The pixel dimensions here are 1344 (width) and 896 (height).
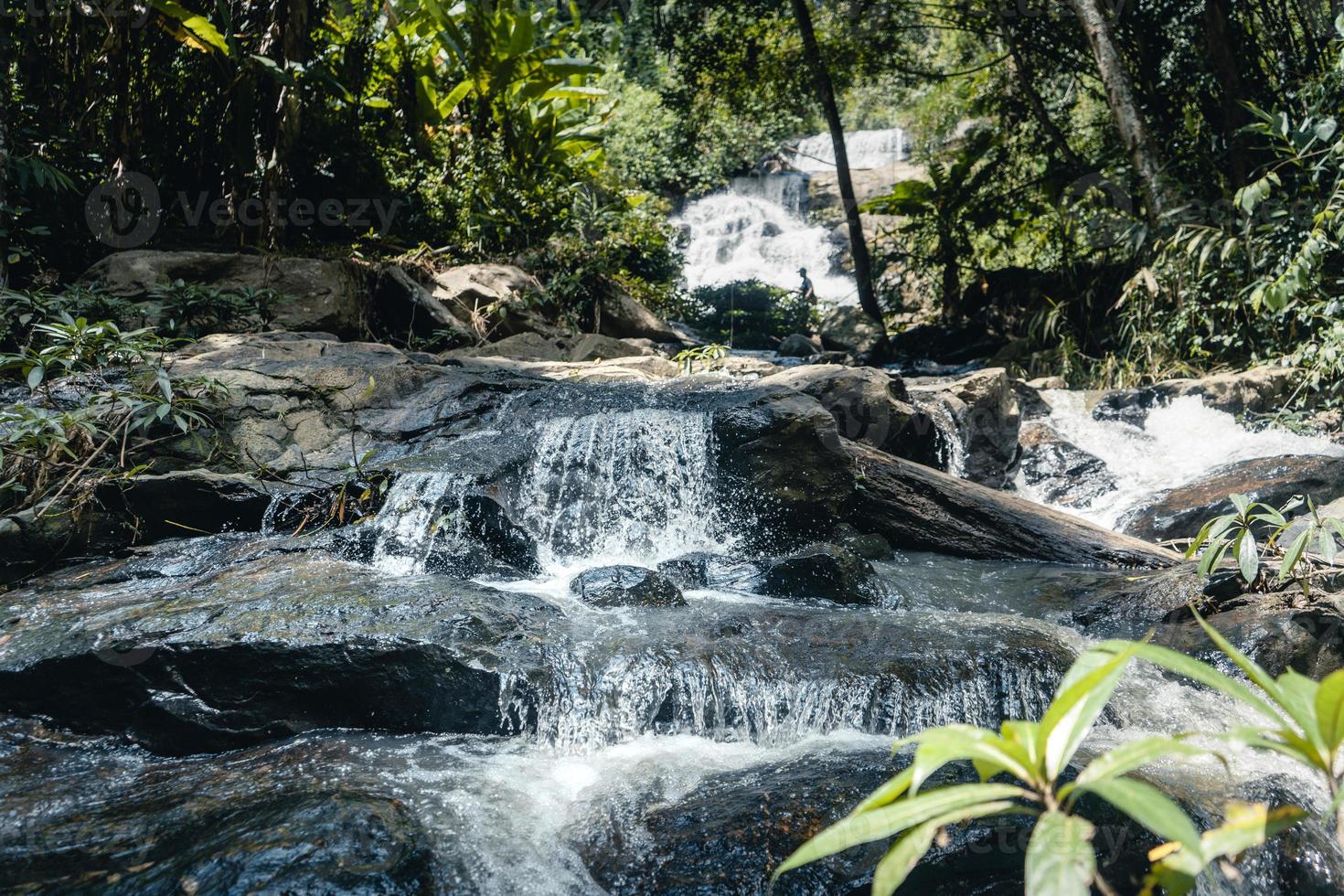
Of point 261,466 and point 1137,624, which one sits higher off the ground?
point 261,466

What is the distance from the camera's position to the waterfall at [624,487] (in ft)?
17.9

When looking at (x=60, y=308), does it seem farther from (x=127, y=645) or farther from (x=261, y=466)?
(x=127, y=645)

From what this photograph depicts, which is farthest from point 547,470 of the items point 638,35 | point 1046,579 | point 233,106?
point 638,35

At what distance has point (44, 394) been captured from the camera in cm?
488

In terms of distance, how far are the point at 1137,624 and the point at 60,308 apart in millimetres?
7014

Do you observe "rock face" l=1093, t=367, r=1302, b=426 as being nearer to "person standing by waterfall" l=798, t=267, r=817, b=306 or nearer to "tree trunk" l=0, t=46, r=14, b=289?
"person standing by waterfall" l=798, t=267, r=817, b=306

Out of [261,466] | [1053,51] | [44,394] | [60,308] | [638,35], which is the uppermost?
[638,35]

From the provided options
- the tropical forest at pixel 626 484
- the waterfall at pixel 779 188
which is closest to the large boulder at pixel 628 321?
the tropical forest at pixel 626 484

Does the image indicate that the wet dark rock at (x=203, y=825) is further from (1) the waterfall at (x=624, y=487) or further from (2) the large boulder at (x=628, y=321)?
(2) the large boulder at (x=628, y=321)

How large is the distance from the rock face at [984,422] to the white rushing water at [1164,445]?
0.39 meters

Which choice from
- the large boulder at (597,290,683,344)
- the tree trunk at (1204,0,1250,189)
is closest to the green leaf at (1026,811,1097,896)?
the large boulder at (597,290,683,344)

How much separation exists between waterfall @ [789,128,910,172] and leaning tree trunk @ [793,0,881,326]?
9.24 meters

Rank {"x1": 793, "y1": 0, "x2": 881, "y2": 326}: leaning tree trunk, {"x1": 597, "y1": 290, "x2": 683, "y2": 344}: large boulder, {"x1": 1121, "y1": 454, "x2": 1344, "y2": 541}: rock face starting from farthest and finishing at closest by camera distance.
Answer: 1. {"x1": 793, "y1": 0, "x2": 881, "y2": 326}: leaning tree trunk
2. {"x1": 597, "y1": 290, "x2": 683, "y2": 344}: large boulder
3. {"x1": 1121, "y1": 454, "x2": 1344, "y2": 541}: rock face

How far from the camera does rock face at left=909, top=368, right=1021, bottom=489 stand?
740cm
